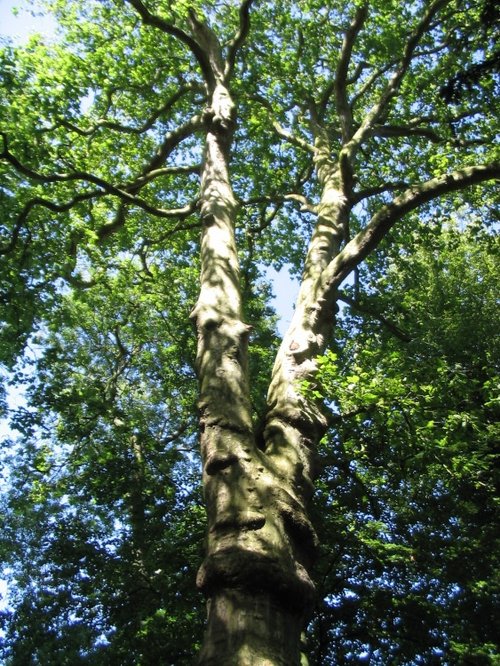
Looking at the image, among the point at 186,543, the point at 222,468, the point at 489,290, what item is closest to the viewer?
the point at 222,468

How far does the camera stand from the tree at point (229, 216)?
3.28m

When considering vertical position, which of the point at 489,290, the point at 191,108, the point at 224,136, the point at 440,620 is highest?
the point at 489,290

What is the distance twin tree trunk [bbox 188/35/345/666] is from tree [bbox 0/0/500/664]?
0.04ft

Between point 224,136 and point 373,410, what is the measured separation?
3994mm

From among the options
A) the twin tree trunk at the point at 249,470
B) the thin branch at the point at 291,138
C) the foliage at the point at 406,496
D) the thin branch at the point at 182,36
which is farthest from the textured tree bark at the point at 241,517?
the thin branch at the point at 291,138

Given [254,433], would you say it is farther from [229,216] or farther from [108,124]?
[108,124]

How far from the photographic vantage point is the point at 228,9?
11.1m

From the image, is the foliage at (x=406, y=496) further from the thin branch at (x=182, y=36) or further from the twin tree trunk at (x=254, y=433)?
the thin branch at (x=182, y=36)

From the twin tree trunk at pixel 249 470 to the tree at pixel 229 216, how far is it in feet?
0.04

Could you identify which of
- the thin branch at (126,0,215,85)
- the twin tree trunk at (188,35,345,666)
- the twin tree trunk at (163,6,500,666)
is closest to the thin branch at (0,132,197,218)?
the twin tree trunk at (163,6,500,666)

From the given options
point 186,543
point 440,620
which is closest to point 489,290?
point 440,620

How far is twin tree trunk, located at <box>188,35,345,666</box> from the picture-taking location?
2627mm

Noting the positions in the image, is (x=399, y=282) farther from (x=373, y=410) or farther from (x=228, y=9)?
(x=373, y=410)

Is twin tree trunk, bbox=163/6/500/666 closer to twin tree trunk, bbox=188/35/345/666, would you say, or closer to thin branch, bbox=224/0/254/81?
twin tree trunk, bbox=188/35/345/666
